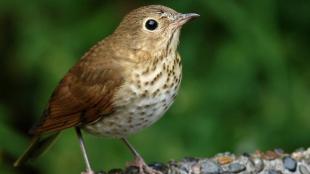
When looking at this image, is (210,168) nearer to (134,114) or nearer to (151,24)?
(134,114)

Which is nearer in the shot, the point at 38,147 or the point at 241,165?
the point at 241,165

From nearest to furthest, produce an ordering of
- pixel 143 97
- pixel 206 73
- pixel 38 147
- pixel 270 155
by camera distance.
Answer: pixel 143 97 → pixel 270 155 → pixel 38 147 → pixel 206 73

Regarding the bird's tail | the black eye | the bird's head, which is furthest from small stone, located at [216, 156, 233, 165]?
the bird's tail

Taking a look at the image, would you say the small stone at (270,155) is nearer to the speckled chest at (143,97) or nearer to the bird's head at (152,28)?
the speckled chest at (143,97)

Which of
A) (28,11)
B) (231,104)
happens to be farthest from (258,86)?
(28,11)

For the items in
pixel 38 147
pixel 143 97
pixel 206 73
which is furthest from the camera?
pixel 206 73

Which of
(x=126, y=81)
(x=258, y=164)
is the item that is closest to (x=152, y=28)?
(x=126, y=81)

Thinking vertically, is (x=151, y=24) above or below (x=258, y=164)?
above

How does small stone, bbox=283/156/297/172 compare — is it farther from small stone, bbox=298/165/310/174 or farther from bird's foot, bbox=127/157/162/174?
bird's foot, bbox=127/157/162/174
